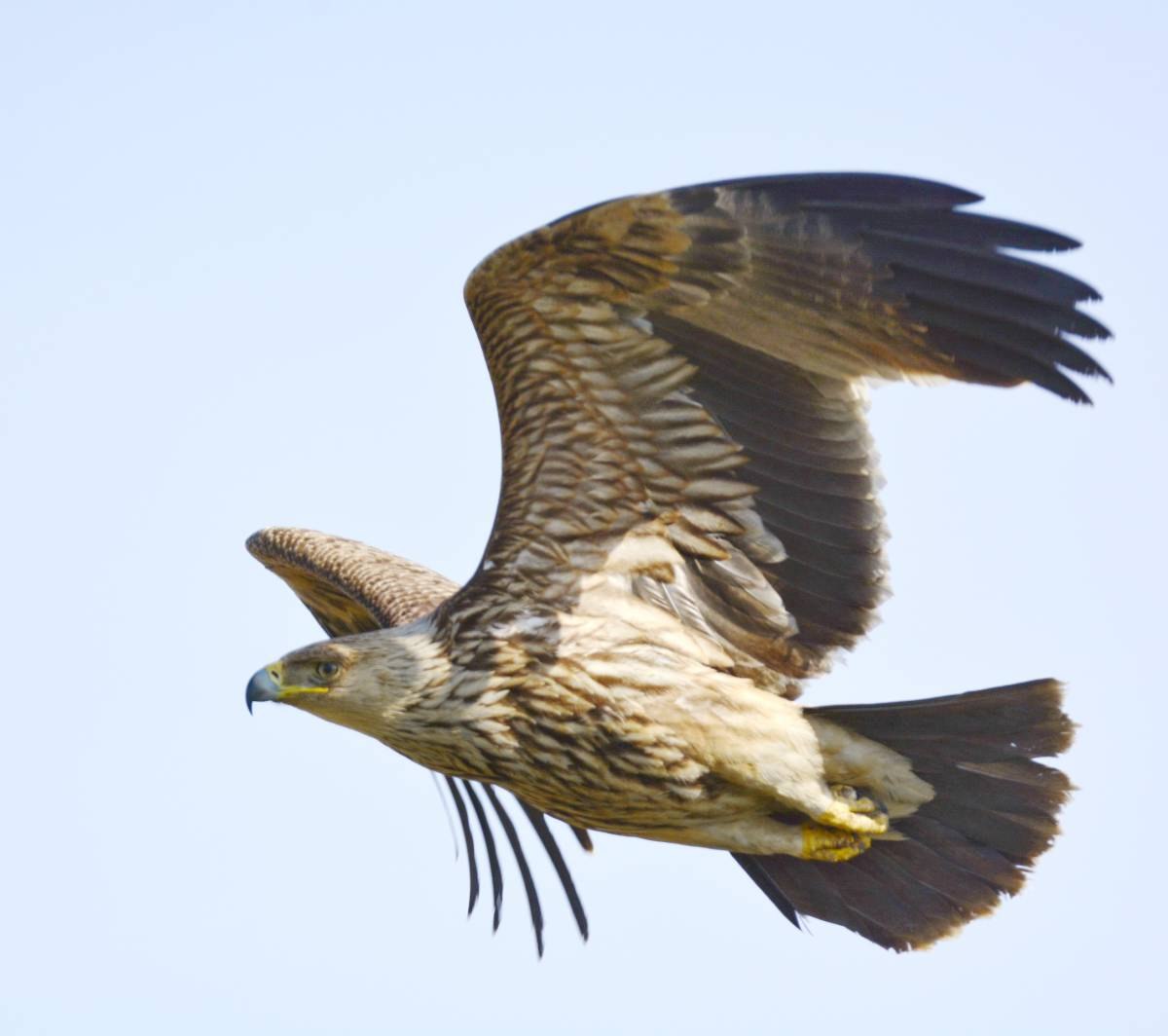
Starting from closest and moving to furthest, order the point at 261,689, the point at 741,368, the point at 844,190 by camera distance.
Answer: the point at 844,190
the point at 741,368
the point at 261,689

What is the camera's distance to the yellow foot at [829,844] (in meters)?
8.44

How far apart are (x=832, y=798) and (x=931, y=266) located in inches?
82.6

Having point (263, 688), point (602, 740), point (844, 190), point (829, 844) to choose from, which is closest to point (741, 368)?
point (844, 190)

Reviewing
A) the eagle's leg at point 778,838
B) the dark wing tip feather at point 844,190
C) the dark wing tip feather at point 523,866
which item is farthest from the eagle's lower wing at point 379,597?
the dark wing tip feather at point 844,190

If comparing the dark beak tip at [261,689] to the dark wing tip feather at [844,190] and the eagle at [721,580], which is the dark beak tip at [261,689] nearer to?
the eagle at [721,580]

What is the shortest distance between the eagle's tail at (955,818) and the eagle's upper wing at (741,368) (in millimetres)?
479

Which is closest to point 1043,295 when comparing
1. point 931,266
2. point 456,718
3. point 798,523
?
point 931,266

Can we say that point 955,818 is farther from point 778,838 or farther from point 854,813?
point 778,838

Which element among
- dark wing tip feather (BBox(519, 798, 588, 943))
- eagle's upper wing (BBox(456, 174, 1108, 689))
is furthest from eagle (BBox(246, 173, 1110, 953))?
dark wing tip feather (BBox(519, 798, 588, 943))

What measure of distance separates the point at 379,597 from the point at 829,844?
8.01 ft

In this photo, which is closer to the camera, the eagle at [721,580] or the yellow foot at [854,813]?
the eagle at [721,580]

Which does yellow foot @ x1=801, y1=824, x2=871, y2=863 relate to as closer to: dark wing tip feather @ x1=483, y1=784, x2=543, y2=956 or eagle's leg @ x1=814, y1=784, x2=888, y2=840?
eagle's leg @ x1=814, y1=784, x2=888, y2=840

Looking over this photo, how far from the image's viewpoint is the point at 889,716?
827 cm

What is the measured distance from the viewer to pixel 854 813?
8352 mm
